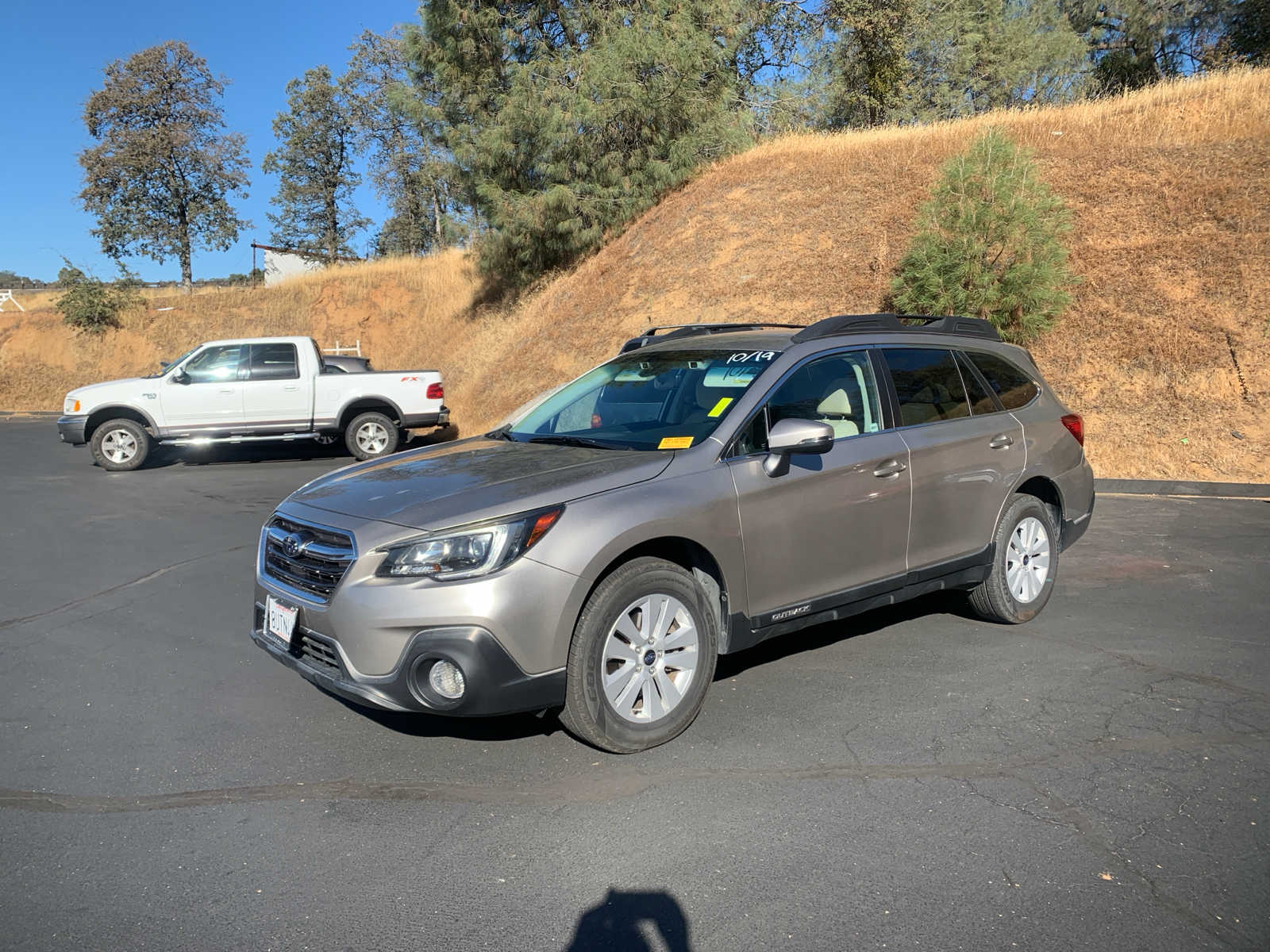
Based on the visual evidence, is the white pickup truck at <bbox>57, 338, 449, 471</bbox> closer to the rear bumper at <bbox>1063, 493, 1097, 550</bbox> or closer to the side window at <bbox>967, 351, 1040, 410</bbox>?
the side window at <bbox>967, 351, 1040, 410</bbox>

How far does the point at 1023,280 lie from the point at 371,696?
12941mm

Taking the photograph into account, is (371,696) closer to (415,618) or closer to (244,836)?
(415,618)

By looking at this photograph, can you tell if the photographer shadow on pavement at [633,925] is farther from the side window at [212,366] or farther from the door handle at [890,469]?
the side window at [212,366]

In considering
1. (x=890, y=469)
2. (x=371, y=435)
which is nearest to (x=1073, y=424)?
(x=890, y=469)

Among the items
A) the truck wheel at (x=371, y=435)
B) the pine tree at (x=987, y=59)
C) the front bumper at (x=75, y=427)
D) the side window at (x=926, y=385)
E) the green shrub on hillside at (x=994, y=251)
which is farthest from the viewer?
the pine tree at (x=987, y=59)

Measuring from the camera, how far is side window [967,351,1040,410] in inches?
238

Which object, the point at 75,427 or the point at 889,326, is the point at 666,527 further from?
the point at 75,427

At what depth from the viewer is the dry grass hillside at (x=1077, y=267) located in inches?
527

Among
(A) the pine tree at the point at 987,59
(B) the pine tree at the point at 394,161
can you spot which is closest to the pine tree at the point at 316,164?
(B) the pine tree at the point at 394,161

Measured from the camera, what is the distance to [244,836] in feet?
11.4

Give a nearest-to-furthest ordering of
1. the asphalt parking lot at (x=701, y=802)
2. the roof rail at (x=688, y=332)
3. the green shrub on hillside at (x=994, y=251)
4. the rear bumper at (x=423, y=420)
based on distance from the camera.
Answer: the asphalt parking lot at (x=701, y=802) < the roof rail at (x=688, y=332) < the green shrub on hillside at (x=994, y=251) < the rear bumper at (x=423, y=420)

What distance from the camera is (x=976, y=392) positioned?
5.89 meters

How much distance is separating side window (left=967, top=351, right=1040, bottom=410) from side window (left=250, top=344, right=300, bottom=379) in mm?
12455

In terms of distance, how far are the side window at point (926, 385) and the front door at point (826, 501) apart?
20 cm
